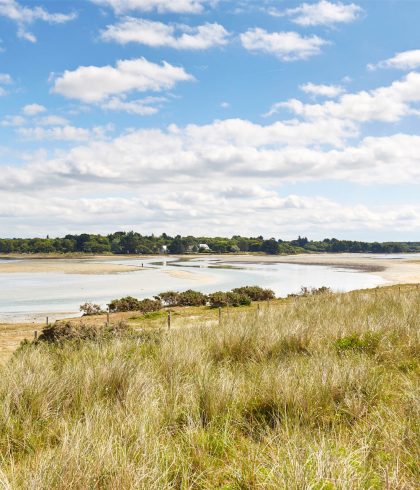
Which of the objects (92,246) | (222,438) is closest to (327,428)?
(222,438)

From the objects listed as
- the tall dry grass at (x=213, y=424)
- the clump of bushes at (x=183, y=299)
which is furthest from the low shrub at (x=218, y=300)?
the tall dry grass at (x=213, y=424)

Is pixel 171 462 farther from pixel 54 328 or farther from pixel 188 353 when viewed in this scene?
pixel 54 328

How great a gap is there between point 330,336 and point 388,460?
17.9 ft

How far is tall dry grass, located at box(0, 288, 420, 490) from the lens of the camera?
10.9 ft

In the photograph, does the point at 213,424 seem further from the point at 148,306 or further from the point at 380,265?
the point at 380,265

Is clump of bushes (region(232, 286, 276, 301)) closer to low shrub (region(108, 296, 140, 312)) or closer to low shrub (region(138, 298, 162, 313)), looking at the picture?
low shrub (region(138, 298, 162, 313))

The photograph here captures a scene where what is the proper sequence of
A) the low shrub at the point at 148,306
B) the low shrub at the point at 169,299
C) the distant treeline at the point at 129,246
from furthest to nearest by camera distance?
1. the distant treeline at the point at 129,246
2. the low shrub at the point at 169,299
3. the low shrub at the point at 148,306

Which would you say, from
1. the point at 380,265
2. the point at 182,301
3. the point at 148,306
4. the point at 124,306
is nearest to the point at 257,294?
the point at 182,301

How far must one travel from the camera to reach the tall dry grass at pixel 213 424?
130 inches

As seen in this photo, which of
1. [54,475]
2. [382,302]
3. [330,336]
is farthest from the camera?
[382,302]

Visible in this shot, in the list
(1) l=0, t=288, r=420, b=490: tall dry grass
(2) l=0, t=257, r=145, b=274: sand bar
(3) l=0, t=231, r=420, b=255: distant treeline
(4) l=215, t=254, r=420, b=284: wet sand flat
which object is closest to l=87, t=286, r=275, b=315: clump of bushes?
(1) l=0, t=288, r=420, b=490: tall dry grass

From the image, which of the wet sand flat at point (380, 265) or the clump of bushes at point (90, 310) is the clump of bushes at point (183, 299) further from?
the wet sand flat at point (380, 265)

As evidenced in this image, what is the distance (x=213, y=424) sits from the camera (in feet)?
15.7

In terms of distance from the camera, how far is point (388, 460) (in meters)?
3.76
